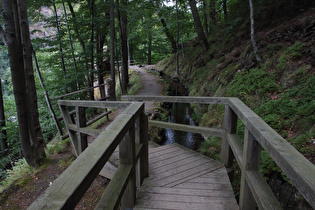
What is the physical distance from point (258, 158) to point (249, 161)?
0.31ft

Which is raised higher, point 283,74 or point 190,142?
point 283,74

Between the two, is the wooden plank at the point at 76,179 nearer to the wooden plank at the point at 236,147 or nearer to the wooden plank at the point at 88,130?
the wooden plank at the point at 236,147

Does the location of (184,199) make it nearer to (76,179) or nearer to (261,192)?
(261,192)

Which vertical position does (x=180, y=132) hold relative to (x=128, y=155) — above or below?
below

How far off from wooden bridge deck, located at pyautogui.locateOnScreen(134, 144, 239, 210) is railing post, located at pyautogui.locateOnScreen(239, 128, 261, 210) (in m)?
0.29

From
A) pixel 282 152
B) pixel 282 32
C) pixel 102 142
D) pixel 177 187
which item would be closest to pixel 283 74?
pixel 282 32

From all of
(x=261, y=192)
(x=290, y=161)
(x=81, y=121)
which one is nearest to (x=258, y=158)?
(x=261, y=192)

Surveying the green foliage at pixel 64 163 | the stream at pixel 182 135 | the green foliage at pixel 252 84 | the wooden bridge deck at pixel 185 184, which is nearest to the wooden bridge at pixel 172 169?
the wooden bridge deck at pixel 185 184

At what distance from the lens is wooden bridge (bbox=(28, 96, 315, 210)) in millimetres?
950

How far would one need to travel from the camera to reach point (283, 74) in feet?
16.7

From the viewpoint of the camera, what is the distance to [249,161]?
6.21 feet

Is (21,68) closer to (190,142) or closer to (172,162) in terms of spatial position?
(172,162)

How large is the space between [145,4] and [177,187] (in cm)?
1204

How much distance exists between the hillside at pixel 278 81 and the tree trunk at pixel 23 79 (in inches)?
179
